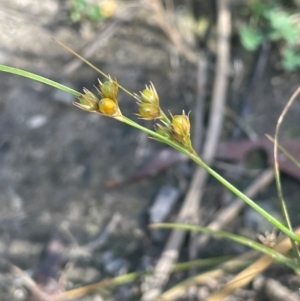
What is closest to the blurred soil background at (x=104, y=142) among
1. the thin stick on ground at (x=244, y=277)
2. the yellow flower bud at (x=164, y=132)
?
the thin stick on ground at (x=244, y=277)

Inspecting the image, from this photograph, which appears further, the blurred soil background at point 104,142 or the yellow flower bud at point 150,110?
the blurred soil background at point 104,142

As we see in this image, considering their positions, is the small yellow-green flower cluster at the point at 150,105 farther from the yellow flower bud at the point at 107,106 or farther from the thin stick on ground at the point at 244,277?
the thin stick on ground at the point at 244,277

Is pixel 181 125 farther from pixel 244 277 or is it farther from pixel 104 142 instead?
pixel 104 142

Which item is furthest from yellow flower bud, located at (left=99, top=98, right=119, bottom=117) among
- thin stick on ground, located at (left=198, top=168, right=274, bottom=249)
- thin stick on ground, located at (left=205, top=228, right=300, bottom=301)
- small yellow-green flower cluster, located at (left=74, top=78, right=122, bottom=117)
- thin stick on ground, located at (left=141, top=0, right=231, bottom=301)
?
thin stick on ground, located at (left=198, top=168, right=274, bottom=249)

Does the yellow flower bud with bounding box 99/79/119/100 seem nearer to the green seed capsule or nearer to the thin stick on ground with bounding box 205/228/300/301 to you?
the green seed capsule

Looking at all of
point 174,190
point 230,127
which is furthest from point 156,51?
point 174,190

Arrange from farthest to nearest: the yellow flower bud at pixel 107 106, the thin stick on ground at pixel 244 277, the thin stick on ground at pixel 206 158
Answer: the thin stick on ground at pixel 206 158, the thin stick on ground at pixel 244 277, the yellow flower bud at pixel 107 106

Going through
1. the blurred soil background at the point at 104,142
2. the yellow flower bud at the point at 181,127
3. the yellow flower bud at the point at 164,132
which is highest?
the yellow flower bud at the point at 181,127

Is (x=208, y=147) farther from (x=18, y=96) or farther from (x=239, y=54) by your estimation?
(x=18, y=96)
